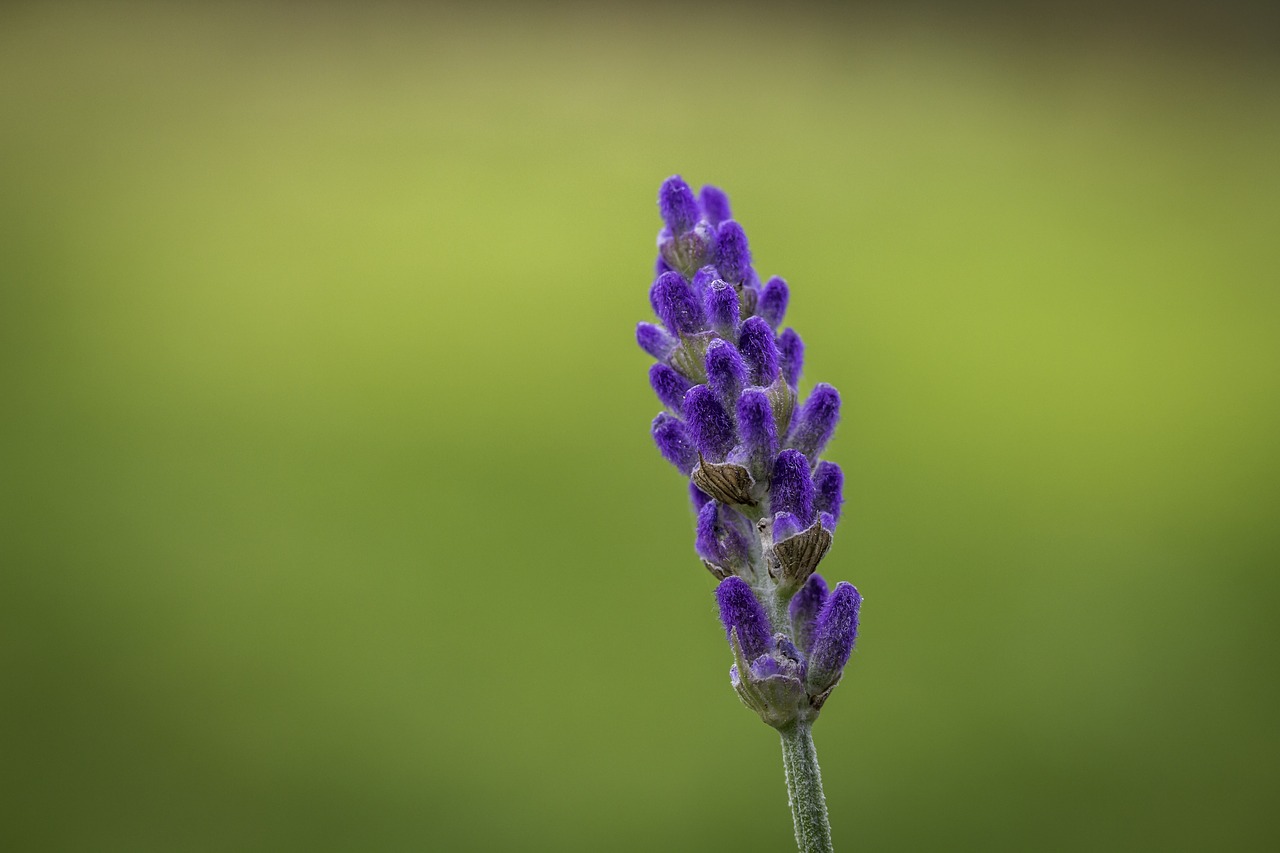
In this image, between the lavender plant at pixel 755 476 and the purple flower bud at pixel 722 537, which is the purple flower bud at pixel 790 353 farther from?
the purple flower bud at pixel 722 537

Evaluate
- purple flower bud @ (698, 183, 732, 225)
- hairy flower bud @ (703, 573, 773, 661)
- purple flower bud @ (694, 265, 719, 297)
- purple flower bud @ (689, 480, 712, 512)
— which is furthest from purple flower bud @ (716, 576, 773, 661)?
purple flower bud @ (698, 183, 732, 225)

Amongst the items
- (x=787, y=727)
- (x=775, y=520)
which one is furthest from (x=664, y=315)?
(x=787, y=727)

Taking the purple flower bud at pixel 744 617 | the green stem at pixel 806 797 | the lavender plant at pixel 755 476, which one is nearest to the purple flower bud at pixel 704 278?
the lavender plant at pixel 755 476

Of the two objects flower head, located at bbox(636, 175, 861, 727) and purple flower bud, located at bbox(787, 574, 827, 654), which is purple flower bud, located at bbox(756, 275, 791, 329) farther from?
purple flower bud, located at bbox(787, 574, 827, 654)

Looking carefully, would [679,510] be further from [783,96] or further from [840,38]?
[840,38]

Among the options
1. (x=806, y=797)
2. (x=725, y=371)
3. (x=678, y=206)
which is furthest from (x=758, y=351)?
(x=806, y=797)

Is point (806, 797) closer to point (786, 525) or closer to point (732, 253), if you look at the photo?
point (786, 525)
